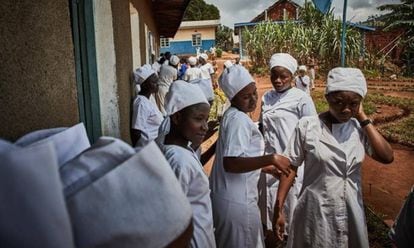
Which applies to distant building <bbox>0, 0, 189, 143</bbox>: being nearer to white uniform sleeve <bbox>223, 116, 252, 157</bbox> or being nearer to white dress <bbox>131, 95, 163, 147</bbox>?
white uniform sleeve <bbox>223, 116, 252, 157</bbox>

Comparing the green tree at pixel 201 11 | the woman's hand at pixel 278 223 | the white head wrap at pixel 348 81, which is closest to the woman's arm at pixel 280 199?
the woman's hand at pixel 278 223

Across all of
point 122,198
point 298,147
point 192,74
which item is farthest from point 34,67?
point 192,74

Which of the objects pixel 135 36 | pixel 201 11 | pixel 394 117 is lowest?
pixel 394 117

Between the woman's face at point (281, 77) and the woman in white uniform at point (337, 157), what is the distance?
4.88 feet

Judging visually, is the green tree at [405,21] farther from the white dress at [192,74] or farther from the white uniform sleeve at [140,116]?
the white uniform sleeve at [140,116]

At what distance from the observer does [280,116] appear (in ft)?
12.9

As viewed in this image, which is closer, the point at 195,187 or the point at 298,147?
the point at 195,187

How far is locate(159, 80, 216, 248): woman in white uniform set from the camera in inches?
70.6

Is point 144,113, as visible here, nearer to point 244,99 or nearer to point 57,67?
point 244,99

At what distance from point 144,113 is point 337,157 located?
2.62 m

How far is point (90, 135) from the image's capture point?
2.76 meters

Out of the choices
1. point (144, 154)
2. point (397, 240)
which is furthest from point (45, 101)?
point (397, 240)

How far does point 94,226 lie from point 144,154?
0.18 metres

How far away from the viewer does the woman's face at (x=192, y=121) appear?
2.10 metres
